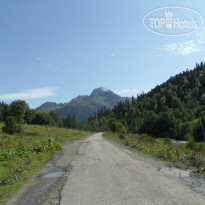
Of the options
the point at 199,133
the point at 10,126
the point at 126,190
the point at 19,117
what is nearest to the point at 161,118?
the point at 199,133

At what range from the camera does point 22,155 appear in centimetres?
1775

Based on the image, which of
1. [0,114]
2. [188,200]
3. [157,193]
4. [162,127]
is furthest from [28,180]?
[0,114]

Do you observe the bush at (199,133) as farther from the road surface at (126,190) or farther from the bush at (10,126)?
the road surface at (126,190)

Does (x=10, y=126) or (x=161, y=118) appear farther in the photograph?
(x=161, y=118)

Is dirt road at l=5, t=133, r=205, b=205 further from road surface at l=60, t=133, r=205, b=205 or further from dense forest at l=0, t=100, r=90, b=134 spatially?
dense forest at l=0, t=100, r=90, b=134

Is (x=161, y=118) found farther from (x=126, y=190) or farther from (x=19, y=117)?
(x=126, y=190)

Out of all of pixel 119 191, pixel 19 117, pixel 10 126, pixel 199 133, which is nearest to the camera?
pixel 119 191

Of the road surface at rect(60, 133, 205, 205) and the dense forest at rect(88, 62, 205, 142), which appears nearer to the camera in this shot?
the road surface at rect(60, 133, 205, 205)

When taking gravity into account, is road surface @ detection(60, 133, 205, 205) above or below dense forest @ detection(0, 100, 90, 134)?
below

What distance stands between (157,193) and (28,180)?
22.5ft

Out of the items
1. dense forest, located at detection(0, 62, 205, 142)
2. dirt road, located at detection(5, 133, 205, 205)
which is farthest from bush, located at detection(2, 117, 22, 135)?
dirt road, located at detection(5, 133, 205, 205)

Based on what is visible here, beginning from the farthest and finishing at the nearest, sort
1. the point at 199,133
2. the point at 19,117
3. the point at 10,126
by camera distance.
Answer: the point at 19,117 → the point at 199,133 → the point at 10,126

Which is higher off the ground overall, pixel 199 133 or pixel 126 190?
pixel 126 190

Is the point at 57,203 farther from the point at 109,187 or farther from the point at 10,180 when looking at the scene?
the point at 10,180
